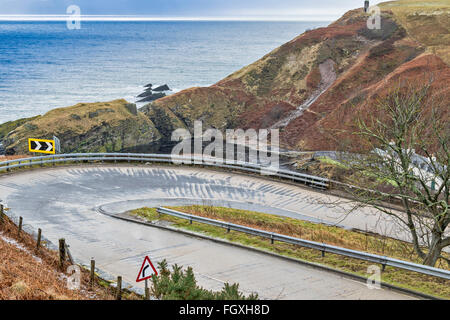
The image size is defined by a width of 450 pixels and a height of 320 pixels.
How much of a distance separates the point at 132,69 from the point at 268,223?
498ft

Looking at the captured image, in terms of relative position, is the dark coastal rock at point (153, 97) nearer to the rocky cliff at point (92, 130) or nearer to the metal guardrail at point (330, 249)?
the rocky cliff at point (92, 130)

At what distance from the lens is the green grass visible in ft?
46.4

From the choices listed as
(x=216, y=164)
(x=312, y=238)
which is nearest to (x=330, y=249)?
(x=312, y=238)

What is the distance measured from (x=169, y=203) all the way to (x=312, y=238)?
7275 millimetres

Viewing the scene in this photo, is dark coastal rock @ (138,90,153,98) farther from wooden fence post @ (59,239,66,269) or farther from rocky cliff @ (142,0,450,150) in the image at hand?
wooden fence post @ (59,239,66,269)

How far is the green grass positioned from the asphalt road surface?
68cm

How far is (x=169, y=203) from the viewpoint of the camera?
22938mm

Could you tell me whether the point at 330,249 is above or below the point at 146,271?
below

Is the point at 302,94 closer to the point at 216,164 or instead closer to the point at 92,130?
the point at 92,130

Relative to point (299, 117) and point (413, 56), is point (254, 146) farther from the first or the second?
point (413, 56)

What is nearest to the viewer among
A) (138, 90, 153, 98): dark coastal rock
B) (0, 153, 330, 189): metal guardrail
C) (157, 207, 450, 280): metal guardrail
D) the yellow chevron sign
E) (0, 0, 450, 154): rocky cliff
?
(157, 207, 450, 280): metal guardrail

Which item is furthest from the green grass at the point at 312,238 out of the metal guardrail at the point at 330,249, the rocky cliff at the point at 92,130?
the rocky cliff at the point at 92,130

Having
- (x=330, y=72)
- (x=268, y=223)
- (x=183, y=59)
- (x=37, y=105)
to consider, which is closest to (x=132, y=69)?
(x=183, y=59)

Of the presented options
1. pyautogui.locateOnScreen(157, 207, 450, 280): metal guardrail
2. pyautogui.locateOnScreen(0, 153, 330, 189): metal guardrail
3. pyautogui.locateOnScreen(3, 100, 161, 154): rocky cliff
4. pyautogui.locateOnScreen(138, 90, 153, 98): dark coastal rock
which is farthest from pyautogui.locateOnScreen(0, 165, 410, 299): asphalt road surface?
pyautogui.locateOnScreen(138, 90, 153, 98): dark coastal rock
